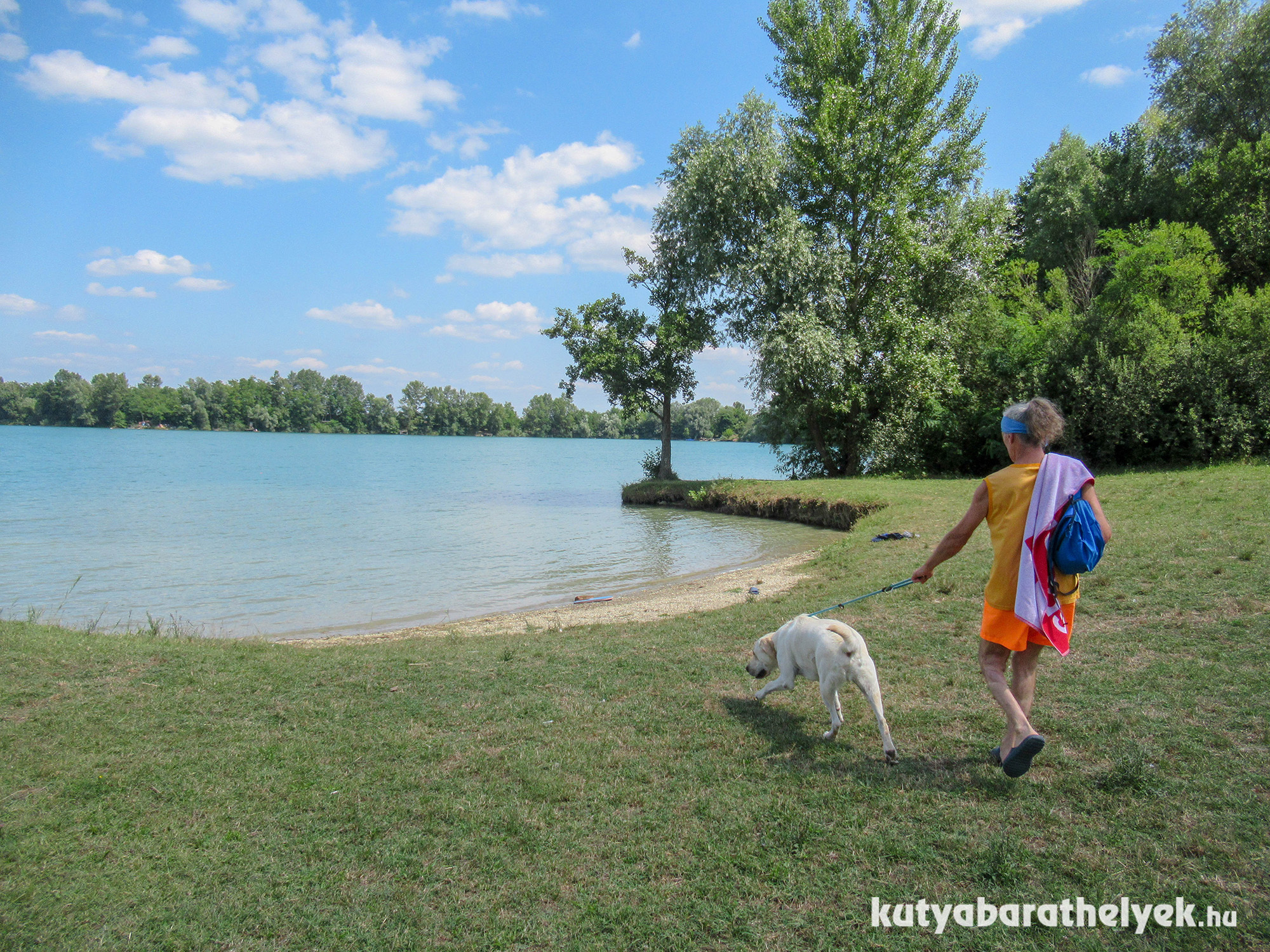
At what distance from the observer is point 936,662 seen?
707 cm

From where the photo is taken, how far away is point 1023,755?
435cm

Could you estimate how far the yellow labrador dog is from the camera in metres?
5.20

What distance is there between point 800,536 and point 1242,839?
17.7 metres

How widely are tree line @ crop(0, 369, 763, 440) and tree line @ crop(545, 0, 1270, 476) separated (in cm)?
7482

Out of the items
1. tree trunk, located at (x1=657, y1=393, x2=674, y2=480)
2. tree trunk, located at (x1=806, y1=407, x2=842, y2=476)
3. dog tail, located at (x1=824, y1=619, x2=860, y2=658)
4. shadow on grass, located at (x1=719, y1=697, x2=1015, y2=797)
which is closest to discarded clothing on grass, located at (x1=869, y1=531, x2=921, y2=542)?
shadow on grass, located at (x1=719, y1=697, x2=1015, y2=797)

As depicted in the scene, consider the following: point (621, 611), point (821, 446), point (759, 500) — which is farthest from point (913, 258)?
point (621, 611)

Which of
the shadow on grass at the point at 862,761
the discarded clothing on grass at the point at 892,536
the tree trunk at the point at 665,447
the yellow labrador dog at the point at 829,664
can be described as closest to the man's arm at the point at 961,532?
the yellow labrador dog at the point at 829,664

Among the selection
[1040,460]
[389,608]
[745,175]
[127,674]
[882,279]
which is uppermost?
[745,175]

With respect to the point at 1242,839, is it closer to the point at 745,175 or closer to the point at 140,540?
the point at 140,540

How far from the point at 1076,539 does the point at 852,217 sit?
93.6ft

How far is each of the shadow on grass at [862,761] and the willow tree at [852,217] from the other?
21.9 metres

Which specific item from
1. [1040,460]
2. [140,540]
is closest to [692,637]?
[1040,460]

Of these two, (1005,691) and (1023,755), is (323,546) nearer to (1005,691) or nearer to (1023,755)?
(1005,691)

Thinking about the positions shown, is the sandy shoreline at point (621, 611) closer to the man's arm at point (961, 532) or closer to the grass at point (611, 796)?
the grass at point (611, 796)
